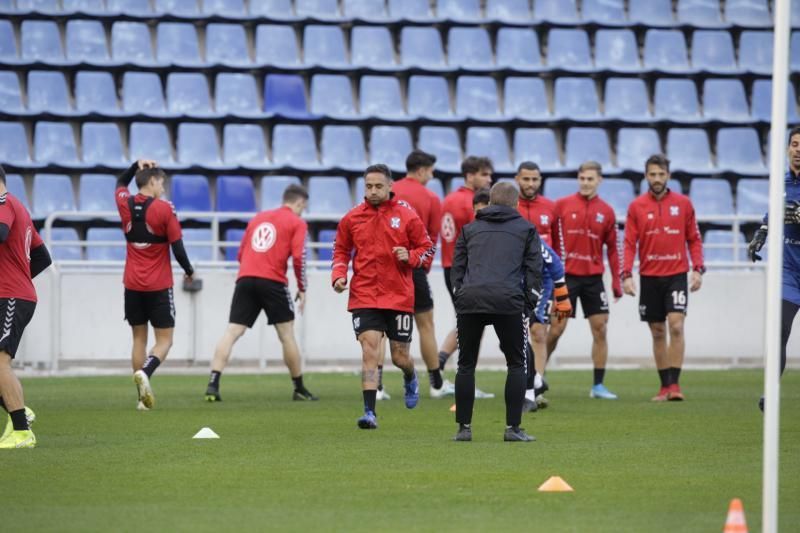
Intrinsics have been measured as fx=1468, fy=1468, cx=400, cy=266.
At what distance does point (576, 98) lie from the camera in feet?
81.3

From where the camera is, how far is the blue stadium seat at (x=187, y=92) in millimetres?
23547

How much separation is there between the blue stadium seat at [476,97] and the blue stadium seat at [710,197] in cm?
346

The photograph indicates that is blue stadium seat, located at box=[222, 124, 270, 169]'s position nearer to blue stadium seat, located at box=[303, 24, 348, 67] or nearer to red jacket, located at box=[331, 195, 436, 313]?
blue stadium seat, located at box=[303, 24, 348, 67]

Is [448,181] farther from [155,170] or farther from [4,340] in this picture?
[4,340]

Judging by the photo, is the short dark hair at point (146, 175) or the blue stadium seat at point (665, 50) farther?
the blue stadium seat at point (665, 50)

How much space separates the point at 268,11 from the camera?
2486cm

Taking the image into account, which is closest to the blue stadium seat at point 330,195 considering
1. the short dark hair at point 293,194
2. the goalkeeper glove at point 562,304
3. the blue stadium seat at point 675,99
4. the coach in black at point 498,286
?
the blue stadium seat at point 675,99

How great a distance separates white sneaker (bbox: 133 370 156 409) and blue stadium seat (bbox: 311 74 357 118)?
1093 cm

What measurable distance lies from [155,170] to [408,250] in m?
3.38

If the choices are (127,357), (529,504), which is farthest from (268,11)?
(529,504)

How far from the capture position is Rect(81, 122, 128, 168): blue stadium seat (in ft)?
74.4

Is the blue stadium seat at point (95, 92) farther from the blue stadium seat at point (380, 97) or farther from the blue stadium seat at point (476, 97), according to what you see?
the blue stadium seat at point (476, 97)

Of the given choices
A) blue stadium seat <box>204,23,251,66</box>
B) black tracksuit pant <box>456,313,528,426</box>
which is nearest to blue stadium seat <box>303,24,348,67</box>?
blue stadium seat <box>204,23,251,66</box>

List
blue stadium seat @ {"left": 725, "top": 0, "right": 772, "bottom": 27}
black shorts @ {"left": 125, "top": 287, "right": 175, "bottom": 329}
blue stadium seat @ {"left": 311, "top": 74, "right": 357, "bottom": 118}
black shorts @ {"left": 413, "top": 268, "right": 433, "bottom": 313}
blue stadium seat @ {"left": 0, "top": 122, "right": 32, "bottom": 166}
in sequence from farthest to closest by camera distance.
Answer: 1. blue stadium seat @ {"left": 725, "top": 0, "right": 772, "bottom": 27}
2. blue stadium seat @ {"left": 311, "top": 74, "right": 357, "bottom": 118}
3. blue stadium seat @ {"left": 0, "top": 122, "right": 32, "bottom": 166}
4. black shorts @ {"left": 413, "top": 268, "right": 433, "bottom": 313}
5. black shorts @ {"left": 125, "top": 287, "right": 175, "bottom": 329}
